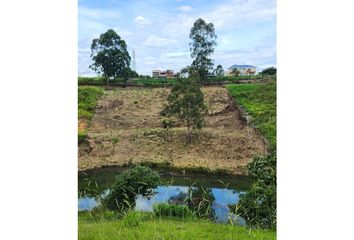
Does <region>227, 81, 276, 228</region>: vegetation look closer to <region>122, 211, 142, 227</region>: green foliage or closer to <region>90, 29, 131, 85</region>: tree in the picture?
<region>122, 211, 142, 227</region>: green foliage

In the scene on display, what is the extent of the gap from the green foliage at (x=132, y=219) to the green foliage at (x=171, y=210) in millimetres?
243

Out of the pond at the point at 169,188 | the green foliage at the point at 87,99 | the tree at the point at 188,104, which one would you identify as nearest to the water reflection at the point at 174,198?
the pond at the point at 169,188

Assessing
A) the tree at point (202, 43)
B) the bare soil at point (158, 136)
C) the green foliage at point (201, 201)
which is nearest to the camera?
the green foliage at point (201, 201)

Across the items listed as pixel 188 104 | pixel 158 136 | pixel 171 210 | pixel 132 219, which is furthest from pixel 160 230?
pixel 188 104

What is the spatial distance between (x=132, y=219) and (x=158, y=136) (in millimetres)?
932

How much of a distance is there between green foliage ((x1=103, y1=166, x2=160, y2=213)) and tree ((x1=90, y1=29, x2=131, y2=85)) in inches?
33.7

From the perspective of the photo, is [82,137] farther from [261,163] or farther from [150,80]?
[261,163]

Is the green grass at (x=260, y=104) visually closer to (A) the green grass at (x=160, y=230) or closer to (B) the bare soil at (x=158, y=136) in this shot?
(B) the bare soil at (x=158, y=136)

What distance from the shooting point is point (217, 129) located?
357cm

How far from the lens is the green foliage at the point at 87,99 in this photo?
11.8 ft

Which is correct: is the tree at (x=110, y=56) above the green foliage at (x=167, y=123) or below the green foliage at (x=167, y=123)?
above

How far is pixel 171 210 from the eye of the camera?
10.6 feet
